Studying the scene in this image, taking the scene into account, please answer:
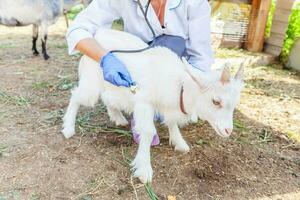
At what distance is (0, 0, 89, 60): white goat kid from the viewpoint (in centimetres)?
482

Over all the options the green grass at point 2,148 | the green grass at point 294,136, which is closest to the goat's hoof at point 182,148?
the green grass at point 294,136

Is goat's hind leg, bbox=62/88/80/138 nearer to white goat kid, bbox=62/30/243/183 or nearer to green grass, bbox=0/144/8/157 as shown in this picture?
white goat kid, bbox=62/30/243/183

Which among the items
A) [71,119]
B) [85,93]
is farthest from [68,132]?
[85,93]

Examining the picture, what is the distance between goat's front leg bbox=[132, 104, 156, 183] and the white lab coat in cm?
56

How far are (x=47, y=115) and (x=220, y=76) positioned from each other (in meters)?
Answer: 1.65

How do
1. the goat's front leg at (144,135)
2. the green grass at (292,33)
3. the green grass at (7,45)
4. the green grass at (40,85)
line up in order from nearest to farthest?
the goat's front leg at (144,135) → the green grass at (40,85) → the green grass at (292,33) → the green grass at (7,45)

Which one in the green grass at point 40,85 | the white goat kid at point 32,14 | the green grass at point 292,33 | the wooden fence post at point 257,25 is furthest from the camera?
the wooden fence post at point 257,25

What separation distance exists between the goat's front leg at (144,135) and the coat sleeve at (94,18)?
637 millimetres

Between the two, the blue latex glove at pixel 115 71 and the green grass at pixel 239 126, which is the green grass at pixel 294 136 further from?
the blue latex glove at pixel 115 71

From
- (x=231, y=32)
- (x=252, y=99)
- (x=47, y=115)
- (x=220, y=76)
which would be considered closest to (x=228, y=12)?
(x=231, y=32)

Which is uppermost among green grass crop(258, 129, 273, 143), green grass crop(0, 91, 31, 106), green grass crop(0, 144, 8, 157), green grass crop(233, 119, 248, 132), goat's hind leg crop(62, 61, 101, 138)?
goat's hind leg crop(62, 61, 101, 138)

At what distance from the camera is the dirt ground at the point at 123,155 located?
2.30m

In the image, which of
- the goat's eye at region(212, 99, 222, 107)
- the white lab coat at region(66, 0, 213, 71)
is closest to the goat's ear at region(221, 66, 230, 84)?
the goat's eye at region(212, 99, 222, 107)

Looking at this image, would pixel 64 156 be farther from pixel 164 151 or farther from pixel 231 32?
pixel 231 32
